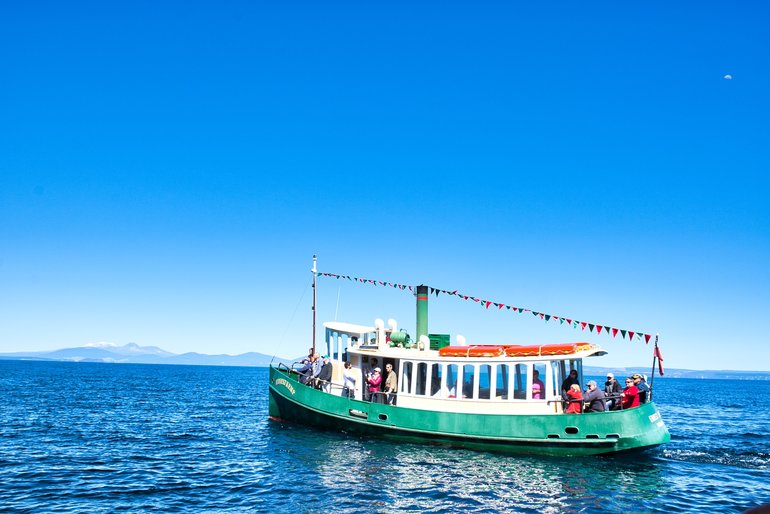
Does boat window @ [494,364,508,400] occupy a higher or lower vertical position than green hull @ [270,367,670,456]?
higher

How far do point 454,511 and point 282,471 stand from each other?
6.70 meters

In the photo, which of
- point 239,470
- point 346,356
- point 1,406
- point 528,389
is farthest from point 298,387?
point 1,406

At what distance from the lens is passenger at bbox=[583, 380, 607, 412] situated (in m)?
21.5

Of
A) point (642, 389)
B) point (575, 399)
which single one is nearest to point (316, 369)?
point (575, 399)

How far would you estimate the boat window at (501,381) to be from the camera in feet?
76.6

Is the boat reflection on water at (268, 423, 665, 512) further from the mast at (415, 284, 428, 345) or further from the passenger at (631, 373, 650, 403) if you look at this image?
the mast at (415, 284, 428, 345)

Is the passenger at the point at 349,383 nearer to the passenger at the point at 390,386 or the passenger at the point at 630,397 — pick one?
the passenger at the point at 390,386

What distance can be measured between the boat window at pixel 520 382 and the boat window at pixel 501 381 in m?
0.38

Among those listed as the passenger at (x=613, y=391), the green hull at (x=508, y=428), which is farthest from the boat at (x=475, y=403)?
the passenger at (x=613, y=391)

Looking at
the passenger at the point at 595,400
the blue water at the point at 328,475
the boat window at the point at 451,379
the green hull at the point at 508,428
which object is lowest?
the blue water at the point at 328,475

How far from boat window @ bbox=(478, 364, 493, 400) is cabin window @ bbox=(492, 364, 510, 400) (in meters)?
Result: 0.24

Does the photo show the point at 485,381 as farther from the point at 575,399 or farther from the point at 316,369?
the point at 316,369

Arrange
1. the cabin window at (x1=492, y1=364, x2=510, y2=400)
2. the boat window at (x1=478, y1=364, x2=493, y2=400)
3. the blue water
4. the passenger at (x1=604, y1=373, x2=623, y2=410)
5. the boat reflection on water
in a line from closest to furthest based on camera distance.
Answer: the blue water
the boat reflection on water
the passenger at (x1=604, y1=373, x2=623, y2=410)
the cabin window at (x1=492, y1=364, x2=510, y2=400)
the boat window at (x1=478, y1=364, x2=493, y2=400)

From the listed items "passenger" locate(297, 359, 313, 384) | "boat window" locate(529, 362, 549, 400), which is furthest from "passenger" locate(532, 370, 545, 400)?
"passenger" locate(297, 359, 313, 384)
